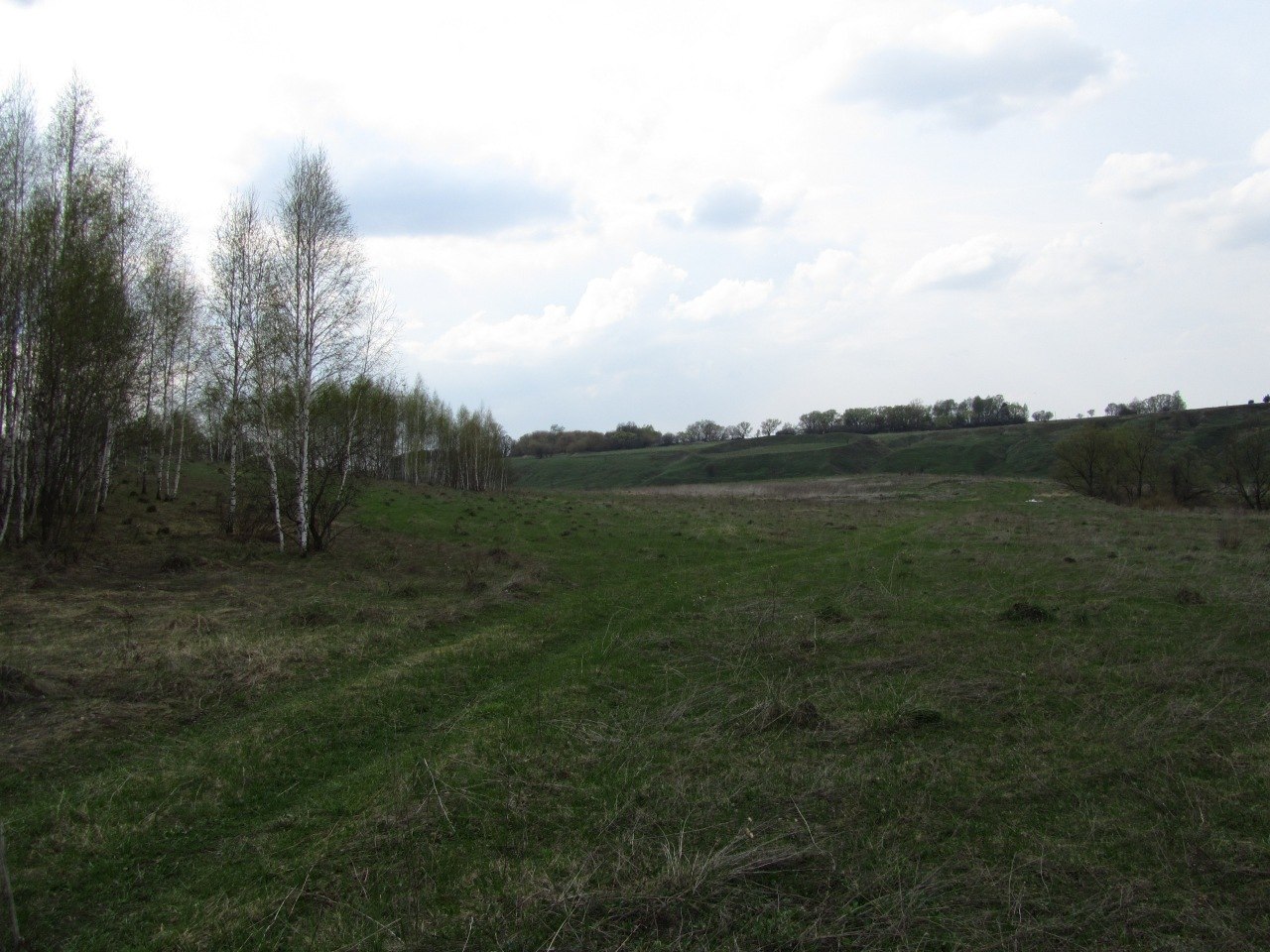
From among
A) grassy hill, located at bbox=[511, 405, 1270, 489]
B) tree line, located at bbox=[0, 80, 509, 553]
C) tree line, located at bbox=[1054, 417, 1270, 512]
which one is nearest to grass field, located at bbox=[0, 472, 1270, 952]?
tree line, located at bbox=[0, 80, 509, 553]

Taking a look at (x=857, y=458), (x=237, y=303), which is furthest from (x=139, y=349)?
(x=857, y=458)

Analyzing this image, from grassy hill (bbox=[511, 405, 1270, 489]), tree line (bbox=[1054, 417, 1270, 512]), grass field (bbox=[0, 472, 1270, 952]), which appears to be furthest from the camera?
grassy hill (bbox=[511, 405, 1270, 489])

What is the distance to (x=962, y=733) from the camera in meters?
8.08

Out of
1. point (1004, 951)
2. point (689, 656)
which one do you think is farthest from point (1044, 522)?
point (1004, 951)

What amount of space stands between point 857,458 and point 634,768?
490ft

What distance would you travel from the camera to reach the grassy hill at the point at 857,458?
13600 centimetres

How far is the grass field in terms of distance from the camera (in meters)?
4.89

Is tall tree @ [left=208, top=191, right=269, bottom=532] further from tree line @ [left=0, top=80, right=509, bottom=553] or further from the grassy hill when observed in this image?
the grassy hill

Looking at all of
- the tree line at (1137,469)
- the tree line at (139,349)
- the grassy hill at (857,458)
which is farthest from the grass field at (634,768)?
the grassy hill at (857,458)

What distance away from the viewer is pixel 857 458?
487 feet

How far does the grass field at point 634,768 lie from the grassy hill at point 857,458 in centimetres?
11563

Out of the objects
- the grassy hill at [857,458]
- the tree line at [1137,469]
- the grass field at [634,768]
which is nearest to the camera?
the grass field at [634,768]

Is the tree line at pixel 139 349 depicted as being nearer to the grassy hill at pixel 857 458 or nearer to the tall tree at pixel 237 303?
the tall tree at pixel 237 303

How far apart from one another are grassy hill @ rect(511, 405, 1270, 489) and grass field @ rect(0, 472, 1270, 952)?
379 ft
